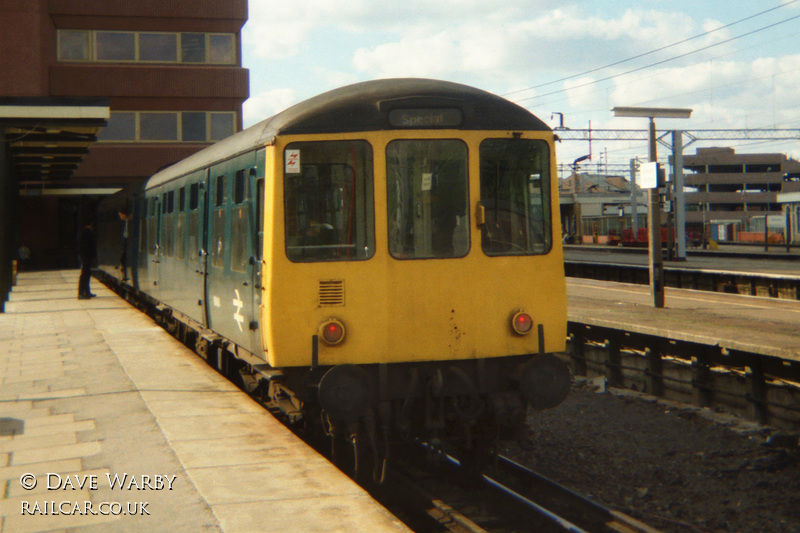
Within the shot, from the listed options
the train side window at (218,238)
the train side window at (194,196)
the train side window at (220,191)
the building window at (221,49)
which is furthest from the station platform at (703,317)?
the building window at (221,49)

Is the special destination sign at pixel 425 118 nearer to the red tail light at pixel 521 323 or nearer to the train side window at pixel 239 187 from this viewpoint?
the red tail light at pixel 521 323

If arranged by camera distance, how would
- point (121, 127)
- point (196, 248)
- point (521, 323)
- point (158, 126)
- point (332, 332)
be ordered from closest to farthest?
point (332, 332)
point (521, 323)
point (196, 248)
point (121, 127)
point (158, 126)

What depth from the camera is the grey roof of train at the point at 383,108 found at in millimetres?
6586

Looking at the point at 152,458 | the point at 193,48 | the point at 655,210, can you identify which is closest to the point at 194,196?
the point at 152,458

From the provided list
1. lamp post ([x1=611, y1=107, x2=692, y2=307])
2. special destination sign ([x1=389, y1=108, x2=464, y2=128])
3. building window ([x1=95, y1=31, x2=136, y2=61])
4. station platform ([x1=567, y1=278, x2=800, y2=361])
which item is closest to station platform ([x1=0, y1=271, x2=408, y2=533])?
special destination sign ([x1=389, y1=108, x2=464, y2=128])

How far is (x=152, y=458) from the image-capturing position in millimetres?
6012

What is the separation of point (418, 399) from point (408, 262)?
3.38 feet

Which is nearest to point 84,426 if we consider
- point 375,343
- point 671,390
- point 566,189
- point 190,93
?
point 375,343

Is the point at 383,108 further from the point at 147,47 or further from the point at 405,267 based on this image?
the point at 147,47

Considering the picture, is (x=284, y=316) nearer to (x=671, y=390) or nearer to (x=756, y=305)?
(x=671, y=390)

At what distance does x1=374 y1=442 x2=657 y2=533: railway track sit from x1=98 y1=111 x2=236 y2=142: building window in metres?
31.6

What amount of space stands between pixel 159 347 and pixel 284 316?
6.04 m

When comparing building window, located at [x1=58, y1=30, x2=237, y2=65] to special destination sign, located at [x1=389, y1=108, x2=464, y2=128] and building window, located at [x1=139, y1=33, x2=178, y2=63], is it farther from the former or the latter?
special destination sign, located at [x1=389, y1=108, x2=464, y2=128]

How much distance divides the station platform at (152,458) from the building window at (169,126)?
92.6ft
